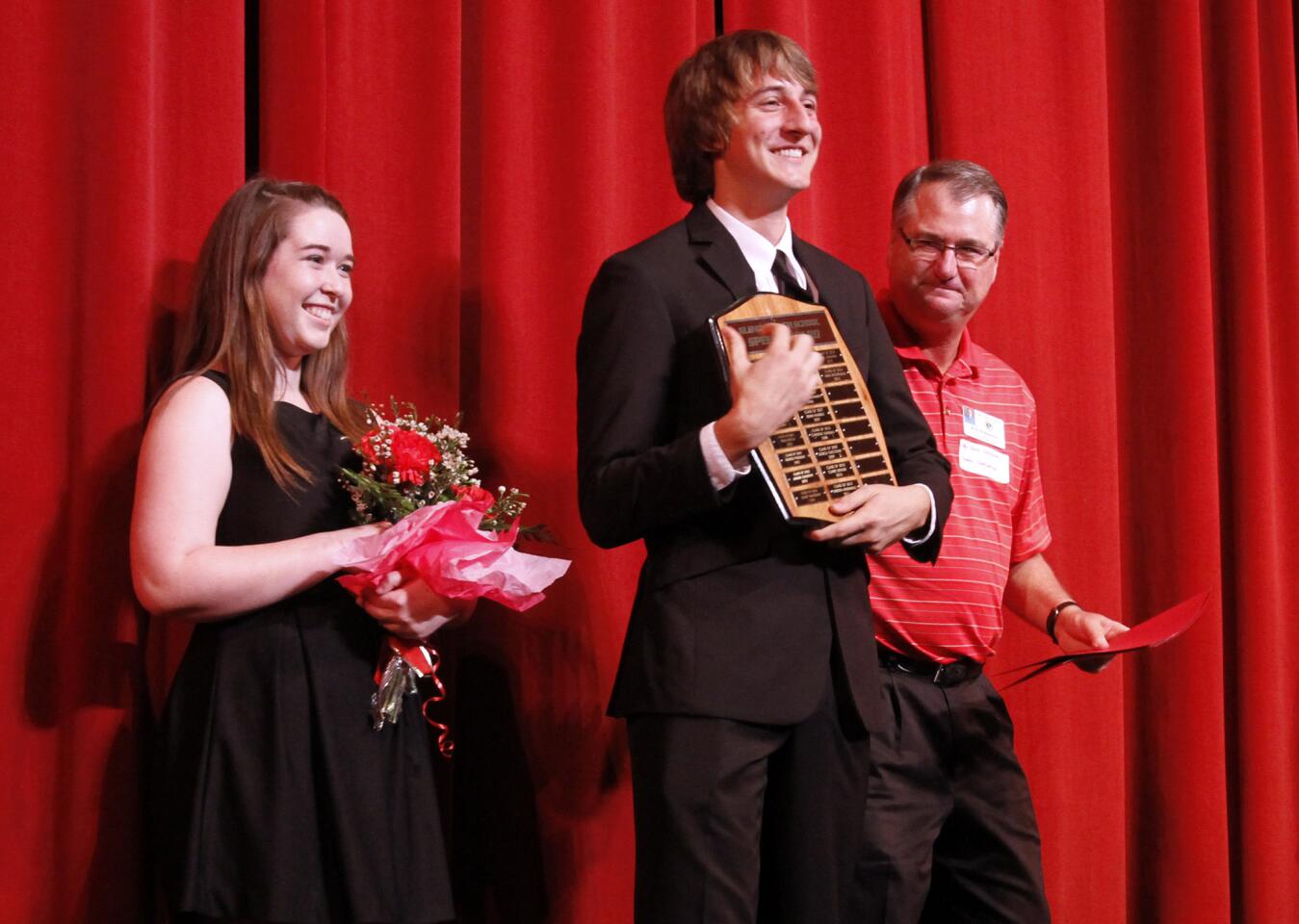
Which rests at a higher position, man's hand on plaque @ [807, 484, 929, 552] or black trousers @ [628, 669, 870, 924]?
man's hand on plaque @ [807, 484, 929, 552]

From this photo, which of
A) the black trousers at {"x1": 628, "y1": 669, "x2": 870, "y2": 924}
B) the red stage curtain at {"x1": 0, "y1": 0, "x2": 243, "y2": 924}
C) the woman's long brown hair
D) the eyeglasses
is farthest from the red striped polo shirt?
the red stage curtain at {"x1": 0, "y1": 0, "x2": 243, "y2": 924}

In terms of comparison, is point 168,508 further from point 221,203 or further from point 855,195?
point 855,195

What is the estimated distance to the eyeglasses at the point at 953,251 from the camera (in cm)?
250

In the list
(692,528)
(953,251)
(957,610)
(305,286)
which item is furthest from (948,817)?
(305,286)

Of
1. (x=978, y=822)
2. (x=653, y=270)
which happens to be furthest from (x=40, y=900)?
(x=978, y=822)

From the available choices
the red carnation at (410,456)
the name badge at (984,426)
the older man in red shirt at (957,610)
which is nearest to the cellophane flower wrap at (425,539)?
the red carnation at (410,456)

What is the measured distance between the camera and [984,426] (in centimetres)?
249

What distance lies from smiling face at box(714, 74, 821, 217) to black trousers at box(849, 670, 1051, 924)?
89 centimetres

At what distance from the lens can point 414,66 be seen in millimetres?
2527

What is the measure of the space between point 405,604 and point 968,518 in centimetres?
107

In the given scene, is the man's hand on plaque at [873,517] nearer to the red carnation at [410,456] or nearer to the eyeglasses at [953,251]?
the red carnation at [410,456]

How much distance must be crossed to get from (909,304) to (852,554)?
2.95 ft

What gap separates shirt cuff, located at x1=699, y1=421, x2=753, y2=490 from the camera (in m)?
1.60

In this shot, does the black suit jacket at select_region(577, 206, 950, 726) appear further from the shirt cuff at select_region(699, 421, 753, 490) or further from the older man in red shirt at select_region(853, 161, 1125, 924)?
the older man in red shirt at select_region(853, 161, 1125, 924)
